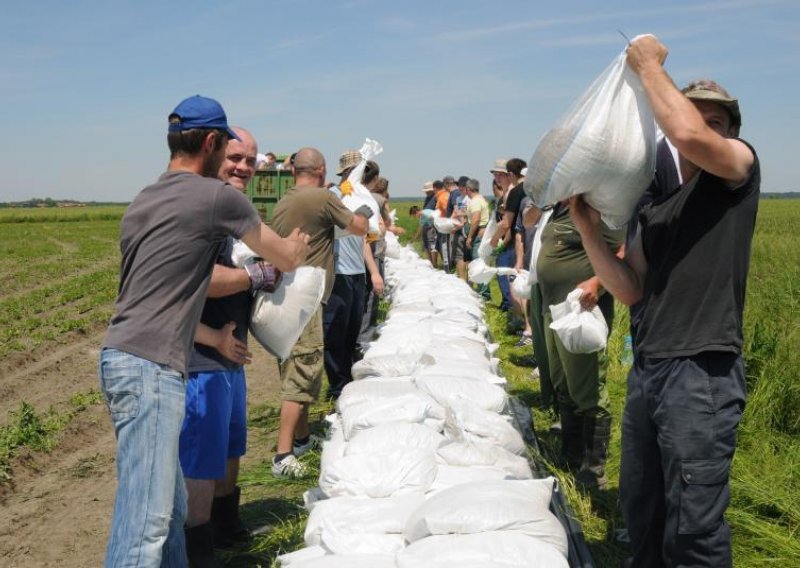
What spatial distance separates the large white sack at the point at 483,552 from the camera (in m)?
2.05

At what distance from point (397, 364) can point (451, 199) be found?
6.63m

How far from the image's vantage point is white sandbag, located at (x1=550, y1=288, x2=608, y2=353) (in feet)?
10.7

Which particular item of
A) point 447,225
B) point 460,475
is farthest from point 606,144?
point 447,225

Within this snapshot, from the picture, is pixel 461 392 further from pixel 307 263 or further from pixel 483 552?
pixel 483 552

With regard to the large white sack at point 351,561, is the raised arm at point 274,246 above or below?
above

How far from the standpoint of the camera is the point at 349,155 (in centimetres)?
555

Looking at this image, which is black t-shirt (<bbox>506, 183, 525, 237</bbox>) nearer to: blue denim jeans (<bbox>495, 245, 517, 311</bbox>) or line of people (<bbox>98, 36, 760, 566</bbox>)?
Answer: blue denim jeans (<bbox>495, 245, 517, 311</bbox>)

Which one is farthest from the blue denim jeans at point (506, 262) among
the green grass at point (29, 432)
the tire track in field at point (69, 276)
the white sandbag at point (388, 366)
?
the tire track in field at point (69, 276)

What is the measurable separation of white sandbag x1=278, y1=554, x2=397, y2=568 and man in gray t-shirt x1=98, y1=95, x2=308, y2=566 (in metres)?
0.43

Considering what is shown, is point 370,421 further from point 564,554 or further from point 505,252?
point 505,252

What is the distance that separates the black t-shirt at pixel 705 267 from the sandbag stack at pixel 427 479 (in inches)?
25.5

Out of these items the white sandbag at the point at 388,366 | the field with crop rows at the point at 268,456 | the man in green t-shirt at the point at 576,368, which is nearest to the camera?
the field with crop rows at the point at 268,456

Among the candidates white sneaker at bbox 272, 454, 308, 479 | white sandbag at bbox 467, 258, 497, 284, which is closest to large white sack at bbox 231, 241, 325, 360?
white sneaker at bbox 272, 454, 308, 479

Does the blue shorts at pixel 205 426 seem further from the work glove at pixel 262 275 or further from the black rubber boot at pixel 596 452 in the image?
the black rubber boot at pixel 596 452
